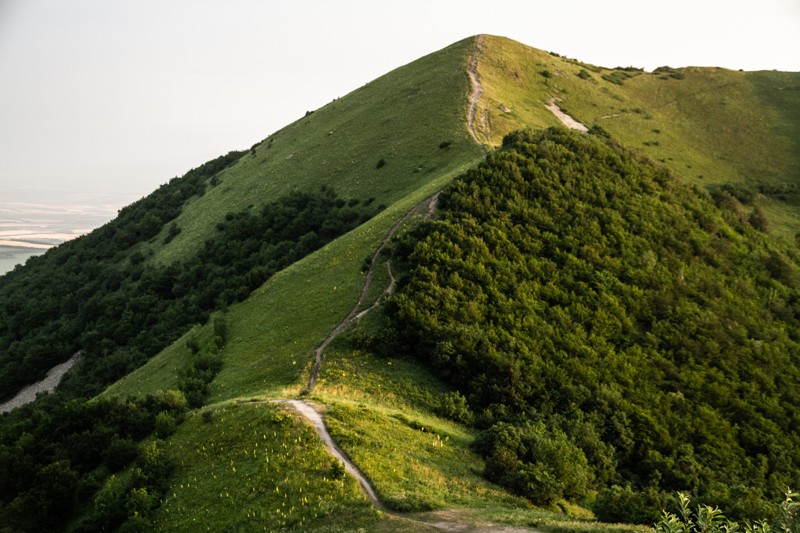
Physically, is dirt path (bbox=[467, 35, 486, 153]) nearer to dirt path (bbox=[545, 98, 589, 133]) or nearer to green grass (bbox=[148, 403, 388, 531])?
dirt path (bbox=[545, 98, 589, 133])

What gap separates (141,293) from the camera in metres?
72.4

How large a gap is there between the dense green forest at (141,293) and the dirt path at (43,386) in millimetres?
961

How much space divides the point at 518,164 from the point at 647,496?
3404 centimetres

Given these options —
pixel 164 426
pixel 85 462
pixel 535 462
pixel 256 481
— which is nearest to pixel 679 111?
pixel 535 462

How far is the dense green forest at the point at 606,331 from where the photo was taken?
2805 cm

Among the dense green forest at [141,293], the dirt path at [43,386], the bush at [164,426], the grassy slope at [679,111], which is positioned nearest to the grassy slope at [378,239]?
the grassy slope at [679,111]

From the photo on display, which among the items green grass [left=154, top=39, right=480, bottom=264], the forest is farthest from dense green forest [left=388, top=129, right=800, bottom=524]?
green grass [left=154, top=39, right=480, bottom=264]

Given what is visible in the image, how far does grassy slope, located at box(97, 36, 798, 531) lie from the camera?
882 inches

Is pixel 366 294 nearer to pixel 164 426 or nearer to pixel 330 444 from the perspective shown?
pixel 164 426

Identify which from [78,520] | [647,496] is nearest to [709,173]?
[647,496]

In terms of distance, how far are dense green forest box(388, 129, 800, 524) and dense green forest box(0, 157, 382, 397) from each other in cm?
2299

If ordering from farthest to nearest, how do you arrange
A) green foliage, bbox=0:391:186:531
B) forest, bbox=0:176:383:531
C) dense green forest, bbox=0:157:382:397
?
1. dense green forest, bbox=0:157:382:397
2. forest, bbox=0:176:383:531
3. green foliage, bbox=0:391:186:531

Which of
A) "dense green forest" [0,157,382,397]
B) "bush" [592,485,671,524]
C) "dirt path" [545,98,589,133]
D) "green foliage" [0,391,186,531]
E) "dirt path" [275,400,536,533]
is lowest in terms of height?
"bush" [592,485,671,524]

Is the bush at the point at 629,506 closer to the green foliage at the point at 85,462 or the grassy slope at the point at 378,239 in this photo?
the grassy slope at the point at 378,239
